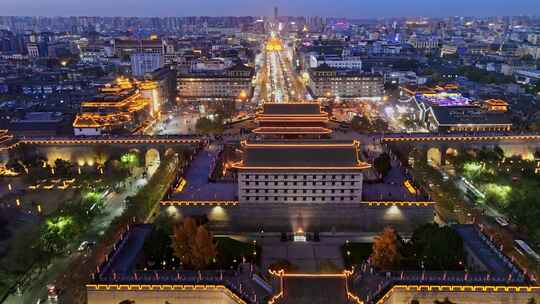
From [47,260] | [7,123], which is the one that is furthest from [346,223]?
[7,123]

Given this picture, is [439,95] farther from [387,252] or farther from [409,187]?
[387,252]


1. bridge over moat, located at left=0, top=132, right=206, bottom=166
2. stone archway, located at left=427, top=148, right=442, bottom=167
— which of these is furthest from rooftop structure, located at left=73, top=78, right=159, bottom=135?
stone archway, located at left=427, top=148, right=442, bottom=167

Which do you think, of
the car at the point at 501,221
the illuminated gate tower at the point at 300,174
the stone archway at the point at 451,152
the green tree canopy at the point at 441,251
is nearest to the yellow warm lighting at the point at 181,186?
the illuminated gate tower at the point at 300,174

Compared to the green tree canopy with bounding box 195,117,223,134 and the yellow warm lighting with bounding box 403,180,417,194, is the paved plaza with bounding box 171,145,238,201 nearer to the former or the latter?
the yellow warm lighting with bounding box 403,180,417,194

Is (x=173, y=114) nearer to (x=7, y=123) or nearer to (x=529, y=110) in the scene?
(x=7, y=123)

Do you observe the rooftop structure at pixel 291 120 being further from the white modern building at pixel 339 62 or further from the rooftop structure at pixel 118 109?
the white modern building at pixel 339 62

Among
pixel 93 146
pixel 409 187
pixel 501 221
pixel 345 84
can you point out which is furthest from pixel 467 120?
pixel 93 146
